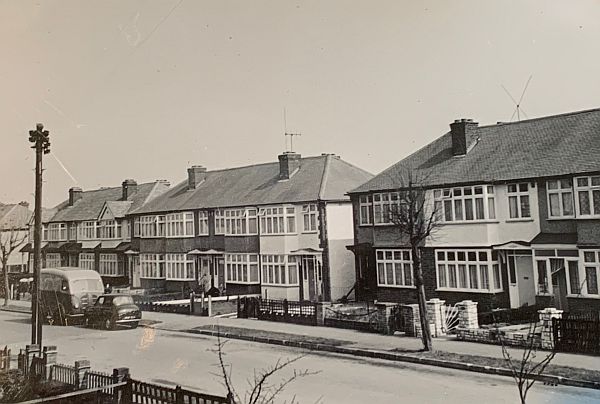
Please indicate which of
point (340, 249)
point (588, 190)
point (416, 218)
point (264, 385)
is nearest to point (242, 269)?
point (340, 249)

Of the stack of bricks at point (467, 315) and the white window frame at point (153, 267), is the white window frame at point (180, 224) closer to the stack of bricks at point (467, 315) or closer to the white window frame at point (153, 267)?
the white window frame at point (153, 267)

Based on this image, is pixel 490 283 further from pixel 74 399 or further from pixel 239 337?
pixel 74 399

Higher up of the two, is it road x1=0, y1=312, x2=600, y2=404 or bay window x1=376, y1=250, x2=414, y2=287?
bay window x1=376, y1=250, x2=414, y2=287

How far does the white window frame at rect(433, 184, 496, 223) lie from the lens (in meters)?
14.2

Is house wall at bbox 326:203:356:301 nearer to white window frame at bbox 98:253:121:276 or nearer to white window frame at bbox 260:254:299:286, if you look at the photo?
white window frame at bbox 260:254:299:286

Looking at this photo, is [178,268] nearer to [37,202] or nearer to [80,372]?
[37,202]

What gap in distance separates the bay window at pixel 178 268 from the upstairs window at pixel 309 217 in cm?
497

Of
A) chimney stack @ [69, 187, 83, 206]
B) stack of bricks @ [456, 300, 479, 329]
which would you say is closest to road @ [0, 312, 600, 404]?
stack of bricks @ [456, 300, 479, 329]

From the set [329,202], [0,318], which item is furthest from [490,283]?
[0,318]

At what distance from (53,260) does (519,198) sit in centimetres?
1131

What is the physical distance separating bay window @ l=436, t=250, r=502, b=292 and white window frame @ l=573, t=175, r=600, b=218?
2730 millimetres

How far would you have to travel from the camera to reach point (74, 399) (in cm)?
731

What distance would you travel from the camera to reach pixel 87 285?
13.9 metres

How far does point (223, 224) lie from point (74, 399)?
13.2 meters
